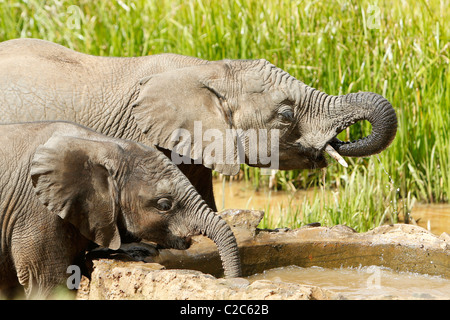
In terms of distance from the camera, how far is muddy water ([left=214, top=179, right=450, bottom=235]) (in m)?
7.05

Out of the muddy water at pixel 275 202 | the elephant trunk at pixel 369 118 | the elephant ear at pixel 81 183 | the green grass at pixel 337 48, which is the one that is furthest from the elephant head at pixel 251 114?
the muddy water at pixel 275 202

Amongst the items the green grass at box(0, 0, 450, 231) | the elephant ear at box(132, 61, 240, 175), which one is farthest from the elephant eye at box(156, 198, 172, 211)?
the green grass at box(0, 0, 450, 231)

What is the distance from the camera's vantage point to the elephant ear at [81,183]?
13.3 ft

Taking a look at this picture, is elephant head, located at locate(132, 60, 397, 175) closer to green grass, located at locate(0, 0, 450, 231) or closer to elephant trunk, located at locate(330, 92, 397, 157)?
elephant trunk, located at locate(330, 92, 397, 157)

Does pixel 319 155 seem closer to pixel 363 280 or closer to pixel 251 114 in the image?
pixel 251 114

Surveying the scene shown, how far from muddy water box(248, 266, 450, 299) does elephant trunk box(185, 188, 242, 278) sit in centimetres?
87

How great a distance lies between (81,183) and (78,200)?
80 millimetres

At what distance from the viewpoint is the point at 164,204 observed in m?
4.09

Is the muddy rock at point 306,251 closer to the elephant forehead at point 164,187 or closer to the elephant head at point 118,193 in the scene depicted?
the elephant head at point 118,193

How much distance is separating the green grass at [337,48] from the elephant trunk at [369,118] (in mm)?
1414

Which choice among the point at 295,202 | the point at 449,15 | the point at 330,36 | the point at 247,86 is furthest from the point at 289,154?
the point at 449,15

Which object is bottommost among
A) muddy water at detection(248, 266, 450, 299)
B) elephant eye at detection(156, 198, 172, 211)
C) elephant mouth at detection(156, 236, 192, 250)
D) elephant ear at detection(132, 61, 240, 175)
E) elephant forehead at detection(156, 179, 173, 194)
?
muddy water at detection(248, 266, 450, 299)
